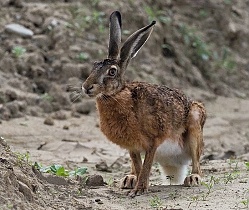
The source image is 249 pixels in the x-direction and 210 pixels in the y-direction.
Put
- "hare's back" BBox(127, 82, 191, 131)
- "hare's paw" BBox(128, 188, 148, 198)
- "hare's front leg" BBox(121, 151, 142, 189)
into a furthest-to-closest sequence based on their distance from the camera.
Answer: "hare's front leg" BBox(121, 151, 142, 189), "hare's back" BBox(127, 82, 191, 131), "hare's paw" BBox(128, 188, 148, 198)

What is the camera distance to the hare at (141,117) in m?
7.41

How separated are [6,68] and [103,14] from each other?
2.62m

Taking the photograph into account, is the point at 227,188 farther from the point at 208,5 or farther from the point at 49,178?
the point at 208,5

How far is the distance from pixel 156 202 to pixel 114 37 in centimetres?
193

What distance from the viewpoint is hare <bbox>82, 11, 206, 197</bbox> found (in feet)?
24.3

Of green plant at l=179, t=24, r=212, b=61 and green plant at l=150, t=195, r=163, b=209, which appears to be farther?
green plant at l=179, t=24, r=212, b=61

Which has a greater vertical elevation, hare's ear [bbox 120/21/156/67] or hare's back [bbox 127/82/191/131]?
hare's ear [bbox 120/21/156/67]

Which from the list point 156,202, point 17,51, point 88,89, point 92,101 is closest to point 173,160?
point 88,89

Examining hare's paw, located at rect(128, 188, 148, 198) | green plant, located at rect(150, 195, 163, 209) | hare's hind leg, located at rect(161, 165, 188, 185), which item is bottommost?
green plant, located at rect(150, 195, 163, 209)

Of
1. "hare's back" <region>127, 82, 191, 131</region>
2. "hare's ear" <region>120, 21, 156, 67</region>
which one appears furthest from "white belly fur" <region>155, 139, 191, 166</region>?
"hare's ear" <region>120, 21, 156, 67</region>

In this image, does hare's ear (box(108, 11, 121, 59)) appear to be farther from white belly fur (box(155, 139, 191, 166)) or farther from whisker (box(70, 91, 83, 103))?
white belly fur (box(155, 139, 191, 166))

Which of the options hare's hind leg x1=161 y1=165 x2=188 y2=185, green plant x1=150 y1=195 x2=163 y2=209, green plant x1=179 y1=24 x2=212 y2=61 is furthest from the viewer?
green plant x1=179 y1=24 x2=212 y2=61

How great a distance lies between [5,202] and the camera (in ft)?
18.1

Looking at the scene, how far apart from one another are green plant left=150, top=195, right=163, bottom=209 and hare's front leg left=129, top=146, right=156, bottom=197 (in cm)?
33
